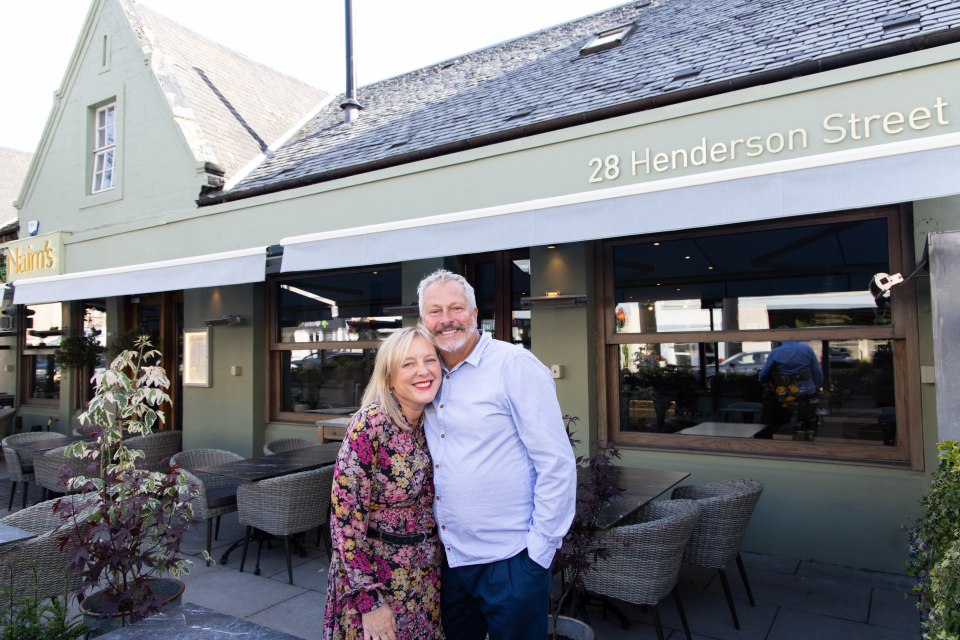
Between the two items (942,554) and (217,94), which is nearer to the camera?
(942,554)

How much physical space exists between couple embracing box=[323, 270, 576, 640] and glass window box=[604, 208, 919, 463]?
3.63 m

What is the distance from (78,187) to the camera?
1047 cm

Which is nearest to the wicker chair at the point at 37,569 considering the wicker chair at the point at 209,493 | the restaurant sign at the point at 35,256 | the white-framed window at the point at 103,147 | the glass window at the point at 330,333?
the wicker chair at the point at 209,493

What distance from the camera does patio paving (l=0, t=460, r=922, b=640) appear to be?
3.72 metres

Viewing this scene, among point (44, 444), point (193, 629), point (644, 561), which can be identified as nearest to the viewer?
point (193, 629)

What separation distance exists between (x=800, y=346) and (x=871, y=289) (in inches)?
26.5

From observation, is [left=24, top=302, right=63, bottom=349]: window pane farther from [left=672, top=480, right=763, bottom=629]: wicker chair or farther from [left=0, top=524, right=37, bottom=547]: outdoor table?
[left=672, top=480, right=763, bottom=629]: wicker chair

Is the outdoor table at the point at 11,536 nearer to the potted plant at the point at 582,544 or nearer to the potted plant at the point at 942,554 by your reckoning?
the potted plant at the point at 582,544

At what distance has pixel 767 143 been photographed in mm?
4562

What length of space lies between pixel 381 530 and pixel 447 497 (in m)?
0.25

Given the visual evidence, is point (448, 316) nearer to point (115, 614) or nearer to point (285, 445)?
point (115, 614)

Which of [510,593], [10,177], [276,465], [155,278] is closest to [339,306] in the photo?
[155,278]

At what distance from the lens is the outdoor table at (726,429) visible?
5234 mm

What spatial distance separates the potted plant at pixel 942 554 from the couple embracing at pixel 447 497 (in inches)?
51.5
